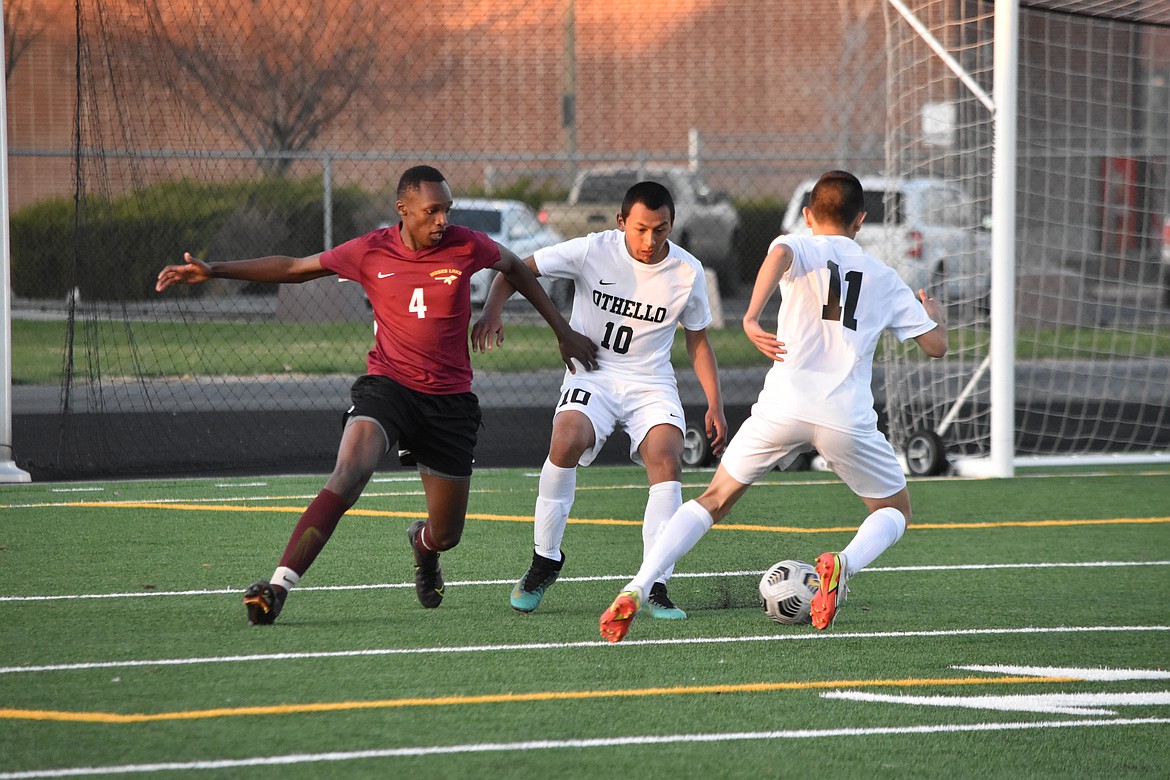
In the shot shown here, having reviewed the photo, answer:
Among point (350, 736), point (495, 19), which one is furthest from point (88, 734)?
point (495, 19)

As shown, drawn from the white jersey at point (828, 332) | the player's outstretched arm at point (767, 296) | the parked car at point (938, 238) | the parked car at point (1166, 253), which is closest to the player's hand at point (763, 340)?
the player's outstretched arm at point (767, 296)

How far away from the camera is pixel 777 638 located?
5.73 meters

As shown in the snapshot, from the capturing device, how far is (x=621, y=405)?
6.29m

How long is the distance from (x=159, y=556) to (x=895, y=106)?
22.5ft

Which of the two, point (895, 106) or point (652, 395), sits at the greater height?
point (895, 106)

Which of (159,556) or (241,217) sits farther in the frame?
(241,217)

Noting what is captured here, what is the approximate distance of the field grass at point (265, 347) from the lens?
38.4ft

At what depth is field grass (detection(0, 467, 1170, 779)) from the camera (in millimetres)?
4180

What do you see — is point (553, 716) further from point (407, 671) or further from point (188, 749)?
point (188, 749)

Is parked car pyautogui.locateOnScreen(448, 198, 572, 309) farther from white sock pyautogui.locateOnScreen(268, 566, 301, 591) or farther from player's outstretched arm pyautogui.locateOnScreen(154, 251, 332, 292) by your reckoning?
white sock pyautogui.locateOnScreen(268, 566, 301, 591)

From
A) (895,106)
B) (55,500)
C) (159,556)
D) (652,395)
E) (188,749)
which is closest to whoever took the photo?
(188,749)

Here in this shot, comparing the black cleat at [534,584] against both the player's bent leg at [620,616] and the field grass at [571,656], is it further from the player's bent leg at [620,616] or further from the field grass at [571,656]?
the player's bent leg at [620,616]

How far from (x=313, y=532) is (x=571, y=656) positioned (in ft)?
3.66

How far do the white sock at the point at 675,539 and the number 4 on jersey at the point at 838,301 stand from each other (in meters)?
0.90
